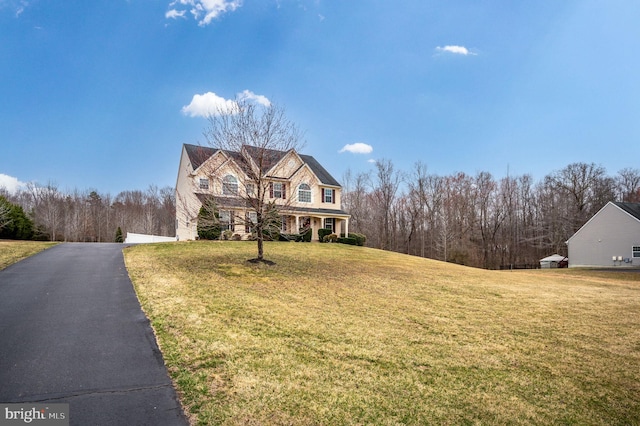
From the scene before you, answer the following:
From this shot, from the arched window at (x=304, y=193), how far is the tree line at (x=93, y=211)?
20.3 m

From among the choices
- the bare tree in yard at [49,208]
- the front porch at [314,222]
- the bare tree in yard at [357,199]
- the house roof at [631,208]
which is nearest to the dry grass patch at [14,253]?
the front porch at [314,222]

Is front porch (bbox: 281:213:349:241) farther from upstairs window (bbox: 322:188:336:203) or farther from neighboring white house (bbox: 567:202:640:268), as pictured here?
neighboring white house (bbox: 567:202:640:268)

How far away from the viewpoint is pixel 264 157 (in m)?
13.3

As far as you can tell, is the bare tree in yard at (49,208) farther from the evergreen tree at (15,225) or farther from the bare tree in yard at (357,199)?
the bare tree in yard at (357,199)

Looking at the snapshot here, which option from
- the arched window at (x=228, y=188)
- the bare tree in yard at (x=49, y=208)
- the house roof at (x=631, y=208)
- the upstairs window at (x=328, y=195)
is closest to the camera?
the arched window at (x=228, y=188)

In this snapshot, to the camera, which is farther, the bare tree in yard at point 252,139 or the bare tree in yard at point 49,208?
the bare tree in yard at point 49,208

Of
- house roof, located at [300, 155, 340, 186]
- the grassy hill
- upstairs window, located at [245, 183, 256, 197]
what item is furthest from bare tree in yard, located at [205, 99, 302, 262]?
house roof, located at [300, 155, 340, 186]

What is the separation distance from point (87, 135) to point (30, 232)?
1135 cm

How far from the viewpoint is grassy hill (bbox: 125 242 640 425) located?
379 cm

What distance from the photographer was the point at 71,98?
19.2m

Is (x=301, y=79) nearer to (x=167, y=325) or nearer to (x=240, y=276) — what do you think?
(x=240, y=276)

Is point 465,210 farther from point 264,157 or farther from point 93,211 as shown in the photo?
point 93,211

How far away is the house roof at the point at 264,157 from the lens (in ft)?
43.7

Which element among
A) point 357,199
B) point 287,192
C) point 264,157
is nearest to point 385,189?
point 357,199
